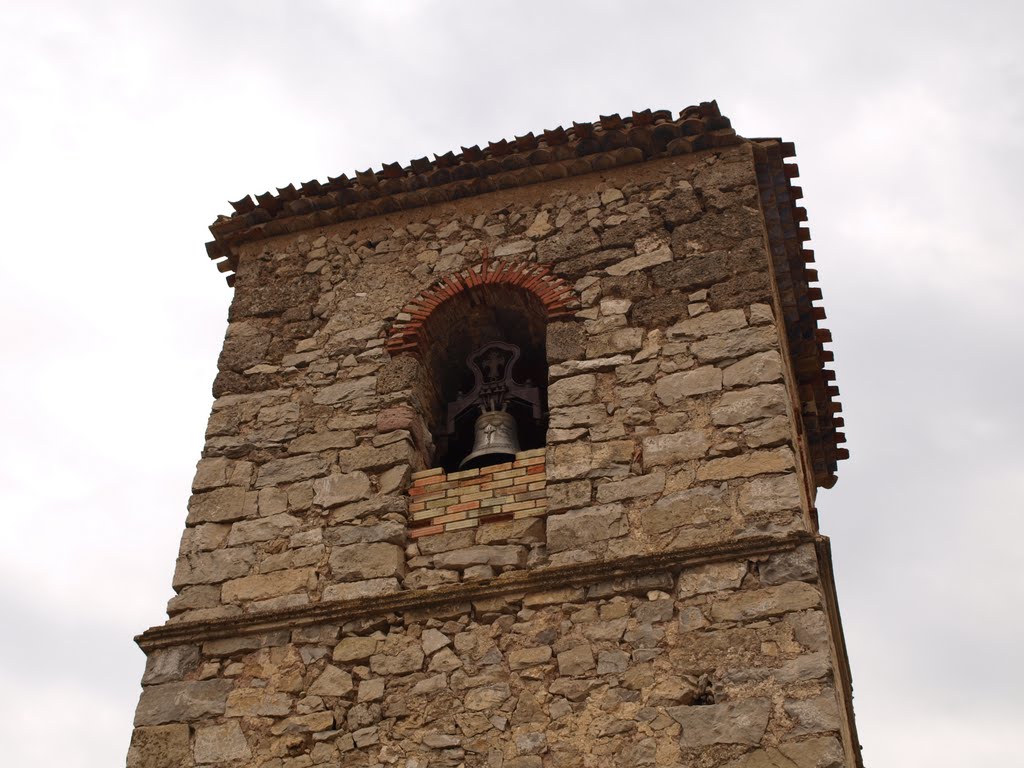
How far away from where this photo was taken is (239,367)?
7902 millimetres

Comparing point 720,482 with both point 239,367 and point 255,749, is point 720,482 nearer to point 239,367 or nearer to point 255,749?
point 255,749

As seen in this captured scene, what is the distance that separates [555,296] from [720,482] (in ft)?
5.98

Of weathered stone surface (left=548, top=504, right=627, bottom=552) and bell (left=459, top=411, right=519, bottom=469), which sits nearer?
weathered stone surface (left=548, top=504, right=627, bottom=552)

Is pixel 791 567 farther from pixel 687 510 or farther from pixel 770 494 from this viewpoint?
pixel 687 510

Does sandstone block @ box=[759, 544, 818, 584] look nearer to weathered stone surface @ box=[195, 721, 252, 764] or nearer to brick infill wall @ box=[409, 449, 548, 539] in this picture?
brick infill wall @ box=[409, 449, 548, 539]

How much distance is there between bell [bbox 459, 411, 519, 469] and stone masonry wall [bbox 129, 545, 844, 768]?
1183 mm

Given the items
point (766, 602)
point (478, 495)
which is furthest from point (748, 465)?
point (478, 495)

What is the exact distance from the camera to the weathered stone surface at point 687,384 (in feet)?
22.1

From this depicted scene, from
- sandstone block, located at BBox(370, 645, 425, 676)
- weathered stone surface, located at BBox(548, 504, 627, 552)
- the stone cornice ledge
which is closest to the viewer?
the stone cornice ledge

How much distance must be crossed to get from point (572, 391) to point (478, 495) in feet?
2.58

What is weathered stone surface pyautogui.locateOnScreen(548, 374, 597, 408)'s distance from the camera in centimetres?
693

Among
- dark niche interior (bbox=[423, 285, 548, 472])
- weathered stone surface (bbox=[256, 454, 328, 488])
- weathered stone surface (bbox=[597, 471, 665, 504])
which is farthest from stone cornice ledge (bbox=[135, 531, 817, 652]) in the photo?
dark niche interior (bbox=[423, 285, 548, 472])

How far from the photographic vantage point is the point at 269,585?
659 cm

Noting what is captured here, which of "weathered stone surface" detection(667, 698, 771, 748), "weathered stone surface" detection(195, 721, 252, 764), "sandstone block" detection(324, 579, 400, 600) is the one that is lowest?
"weathered stone surface" detection(667, 698, 771, 748)
